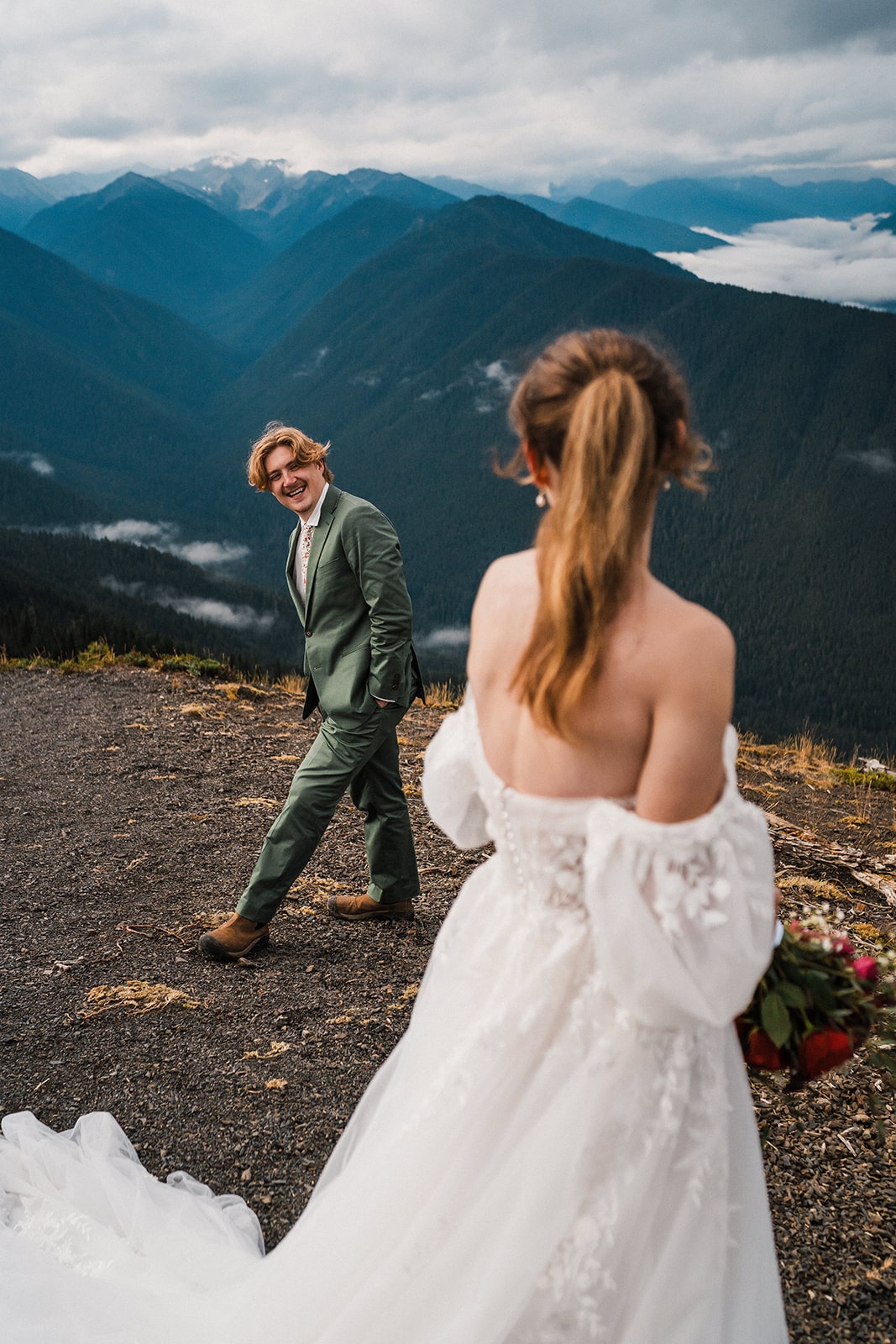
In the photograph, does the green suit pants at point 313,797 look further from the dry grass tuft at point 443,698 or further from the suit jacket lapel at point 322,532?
the dry grass tuft at point 443,698

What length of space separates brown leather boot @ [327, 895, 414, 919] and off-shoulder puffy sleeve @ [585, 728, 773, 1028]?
9.89 feet

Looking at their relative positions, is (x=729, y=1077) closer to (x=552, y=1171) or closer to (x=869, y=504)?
(x=552, y=1171)

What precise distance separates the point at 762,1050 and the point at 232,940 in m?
2.68

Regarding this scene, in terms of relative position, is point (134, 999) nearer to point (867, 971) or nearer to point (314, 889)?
point (314, 889)

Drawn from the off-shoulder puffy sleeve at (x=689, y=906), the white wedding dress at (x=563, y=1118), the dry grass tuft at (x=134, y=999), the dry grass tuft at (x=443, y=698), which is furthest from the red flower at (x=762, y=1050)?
the dry grass tuft at (x=443, y=698)

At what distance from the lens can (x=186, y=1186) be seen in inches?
104

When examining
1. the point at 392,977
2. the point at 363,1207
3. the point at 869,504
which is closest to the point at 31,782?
the point at 392,977

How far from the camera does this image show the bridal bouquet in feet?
5.82

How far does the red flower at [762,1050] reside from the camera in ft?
5.88

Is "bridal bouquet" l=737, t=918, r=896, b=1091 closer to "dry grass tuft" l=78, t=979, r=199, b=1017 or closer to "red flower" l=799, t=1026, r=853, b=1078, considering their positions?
"red flower" l=799, t=1026, r=853, b=1078

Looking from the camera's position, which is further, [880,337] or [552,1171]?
[880,337]

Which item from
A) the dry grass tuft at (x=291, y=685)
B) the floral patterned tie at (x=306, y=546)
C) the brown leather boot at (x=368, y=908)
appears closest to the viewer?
the floral patterned tie at (x=306, y=546)

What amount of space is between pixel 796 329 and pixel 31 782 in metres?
203

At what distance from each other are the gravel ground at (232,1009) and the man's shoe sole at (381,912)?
7 cm
